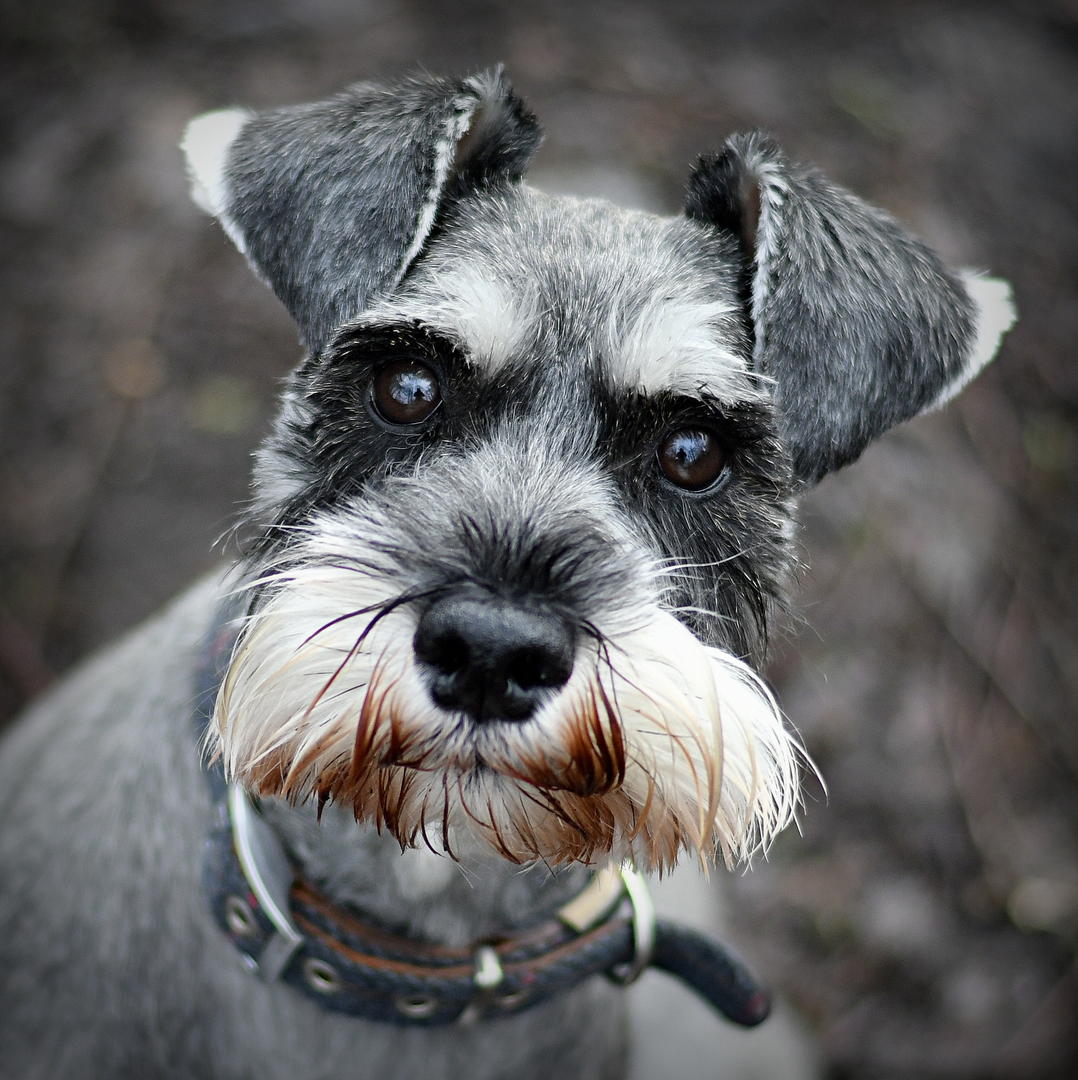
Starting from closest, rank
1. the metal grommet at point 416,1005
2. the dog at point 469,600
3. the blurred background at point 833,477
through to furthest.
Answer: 1. the dog at point 469,600
2. the metal grommet at point 416,1005
3. the blurred background at point 833,477

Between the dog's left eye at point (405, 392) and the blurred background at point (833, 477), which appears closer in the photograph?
the dog's left eye at point (405, 392)

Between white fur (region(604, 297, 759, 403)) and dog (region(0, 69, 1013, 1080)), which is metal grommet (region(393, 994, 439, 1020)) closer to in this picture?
dog (region(0, 69, 1013, 1080))

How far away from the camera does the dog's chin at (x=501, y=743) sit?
1.57m

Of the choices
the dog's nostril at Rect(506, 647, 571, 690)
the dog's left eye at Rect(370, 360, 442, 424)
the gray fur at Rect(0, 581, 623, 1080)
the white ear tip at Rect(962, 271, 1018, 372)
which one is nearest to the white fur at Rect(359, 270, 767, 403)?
the dog's left eye at Rect(370, 360, 442, 424)

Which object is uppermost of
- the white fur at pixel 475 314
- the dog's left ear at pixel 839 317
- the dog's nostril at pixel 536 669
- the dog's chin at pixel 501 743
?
the dog's left ear at pixel 839 317

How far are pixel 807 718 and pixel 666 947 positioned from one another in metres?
2.09

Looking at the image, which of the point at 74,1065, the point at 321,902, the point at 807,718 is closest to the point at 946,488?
the point at 807,718

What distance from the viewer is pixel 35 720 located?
116 inches

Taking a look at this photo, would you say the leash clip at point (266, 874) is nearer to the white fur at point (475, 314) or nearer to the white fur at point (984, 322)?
the white fur at point (475, 314)

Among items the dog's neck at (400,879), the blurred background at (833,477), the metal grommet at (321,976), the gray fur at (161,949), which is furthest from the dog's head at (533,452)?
the blurred background at (833,477)

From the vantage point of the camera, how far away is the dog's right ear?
6.70ft

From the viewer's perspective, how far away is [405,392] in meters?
2.02

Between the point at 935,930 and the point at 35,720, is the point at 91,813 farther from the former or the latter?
the point at 935,930

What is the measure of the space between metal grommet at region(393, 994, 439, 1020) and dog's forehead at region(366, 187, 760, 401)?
1.24 metres
